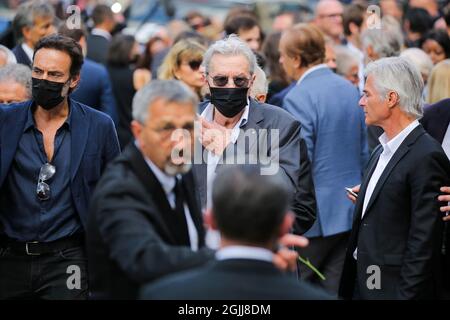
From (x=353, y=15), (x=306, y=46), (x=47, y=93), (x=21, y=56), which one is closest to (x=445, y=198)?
(x=47, y=93)

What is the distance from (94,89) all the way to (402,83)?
3.90 m

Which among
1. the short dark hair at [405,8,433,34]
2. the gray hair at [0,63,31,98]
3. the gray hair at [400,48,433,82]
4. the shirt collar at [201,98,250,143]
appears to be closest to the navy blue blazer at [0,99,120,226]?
the shirt collar at [201,98,250,143]

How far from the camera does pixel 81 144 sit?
5809 millimetres

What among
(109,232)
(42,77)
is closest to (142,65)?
(42,77)

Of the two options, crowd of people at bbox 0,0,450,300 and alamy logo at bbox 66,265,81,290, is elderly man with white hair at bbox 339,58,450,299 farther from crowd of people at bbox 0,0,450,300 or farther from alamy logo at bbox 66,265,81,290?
alamy logo at bbox 66,265,81,290

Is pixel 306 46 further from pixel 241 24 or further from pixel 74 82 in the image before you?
pixel 74 82

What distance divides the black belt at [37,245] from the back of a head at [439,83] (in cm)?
366

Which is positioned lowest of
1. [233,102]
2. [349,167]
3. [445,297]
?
[445,297]

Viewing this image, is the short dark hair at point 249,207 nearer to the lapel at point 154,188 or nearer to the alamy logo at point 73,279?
the lapel at point 154,188

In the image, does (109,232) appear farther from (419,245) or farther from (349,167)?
(349,167)

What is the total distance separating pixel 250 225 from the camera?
3.33 metres

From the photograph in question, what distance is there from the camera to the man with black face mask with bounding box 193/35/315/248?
565 centimetres

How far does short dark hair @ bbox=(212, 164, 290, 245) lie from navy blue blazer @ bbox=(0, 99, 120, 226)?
2452 mm
